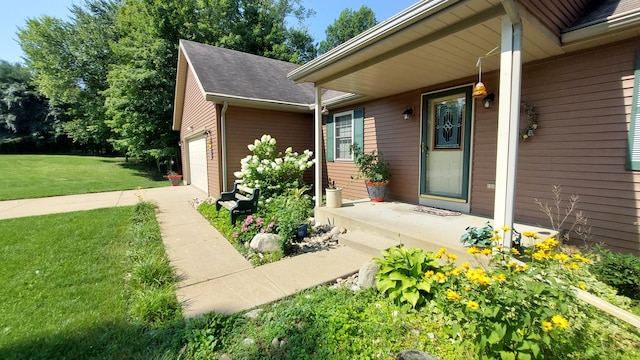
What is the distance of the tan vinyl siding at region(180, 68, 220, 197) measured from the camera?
24.4ft

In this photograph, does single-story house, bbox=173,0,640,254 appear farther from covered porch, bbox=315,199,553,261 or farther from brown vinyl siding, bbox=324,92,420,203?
covered porch, bbox=315,199,553,261

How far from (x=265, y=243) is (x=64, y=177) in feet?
51.0

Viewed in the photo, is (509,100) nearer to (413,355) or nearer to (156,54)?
(413,355)

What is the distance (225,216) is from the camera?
5852mm

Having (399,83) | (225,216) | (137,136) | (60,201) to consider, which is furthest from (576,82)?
(137,136)

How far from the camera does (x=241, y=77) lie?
8.38 m

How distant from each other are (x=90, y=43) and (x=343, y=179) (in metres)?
20.0

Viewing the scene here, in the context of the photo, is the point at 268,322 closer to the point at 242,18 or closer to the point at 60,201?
the point at 60,201

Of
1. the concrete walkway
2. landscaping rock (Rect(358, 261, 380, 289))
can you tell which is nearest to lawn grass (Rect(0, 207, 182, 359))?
the concrete walkway

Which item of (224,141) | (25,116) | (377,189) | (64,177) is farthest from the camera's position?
(25,116)

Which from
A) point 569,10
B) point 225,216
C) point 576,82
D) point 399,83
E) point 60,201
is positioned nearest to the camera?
point 569,10

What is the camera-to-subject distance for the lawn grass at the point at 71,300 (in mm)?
2041

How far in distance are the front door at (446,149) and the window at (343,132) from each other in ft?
5.84

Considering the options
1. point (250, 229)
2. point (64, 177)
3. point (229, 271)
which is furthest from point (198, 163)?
point (64, 177)
